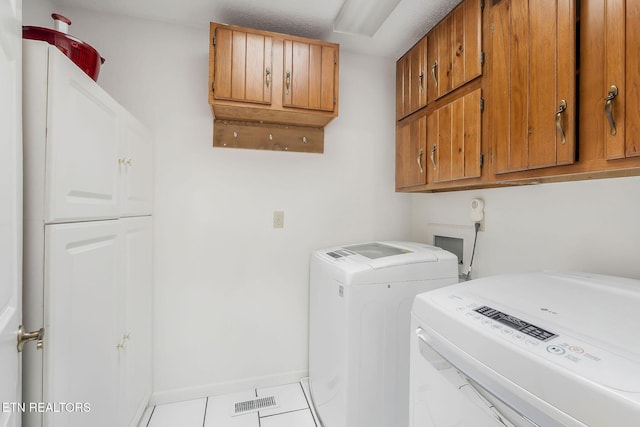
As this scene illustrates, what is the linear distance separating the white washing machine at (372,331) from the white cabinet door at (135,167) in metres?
1.07

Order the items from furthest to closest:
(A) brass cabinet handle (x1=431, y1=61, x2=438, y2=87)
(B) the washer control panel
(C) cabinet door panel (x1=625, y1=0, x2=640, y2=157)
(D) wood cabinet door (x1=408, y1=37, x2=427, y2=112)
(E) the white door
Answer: (D) wood cabinet door (x1=408, y1=37, x2=427, y2=112) < (A) brass cabinet handle (x1=431, y1=61, x2=438, y2=87) < (C) cabinet door panel (x1=625, y1=0, x2=640, y2=157) < (E) the white door < (B) the washer control panel

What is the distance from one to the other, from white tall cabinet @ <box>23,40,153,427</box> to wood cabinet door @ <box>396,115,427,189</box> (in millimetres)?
1614

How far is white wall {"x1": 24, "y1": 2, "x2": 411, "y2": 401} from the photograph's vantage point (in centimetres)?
178

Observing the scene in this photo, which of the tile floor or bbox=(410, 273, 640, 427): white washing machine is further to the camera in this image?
the tile floor

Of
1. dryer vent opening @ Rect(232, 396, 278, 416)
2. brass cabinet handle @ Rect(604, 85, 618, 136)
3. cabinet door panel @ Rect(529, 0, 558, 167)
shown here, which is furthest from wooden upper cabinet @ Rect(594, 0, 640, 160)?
dryer vent opening @ Rect(232, 396, 278, 416)

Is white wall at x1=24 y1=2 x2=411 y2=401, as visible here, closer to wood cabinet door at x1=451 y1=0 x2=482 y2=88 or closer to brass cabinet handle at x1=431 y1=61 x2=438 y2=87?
brass cabinet handle at x1=431 y1=61 x2=438 y2=87

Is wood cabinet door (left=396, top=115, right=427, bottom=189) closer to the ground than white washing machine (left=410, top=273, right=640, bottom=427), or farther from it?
A: farther from it

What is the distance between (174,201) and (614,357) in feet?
6.59

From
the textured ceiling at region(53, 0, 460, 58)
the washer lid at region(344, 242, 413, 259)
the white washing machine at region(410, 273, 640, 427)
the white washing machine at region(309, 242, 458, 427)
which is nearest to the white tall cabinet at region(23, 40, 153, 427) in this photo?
the textured ceiling at region(53, 0, 460, 58)

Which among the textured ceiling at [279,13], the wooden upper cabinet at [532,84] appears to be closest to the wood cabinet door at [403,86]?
the textured ceiling at [279,13]

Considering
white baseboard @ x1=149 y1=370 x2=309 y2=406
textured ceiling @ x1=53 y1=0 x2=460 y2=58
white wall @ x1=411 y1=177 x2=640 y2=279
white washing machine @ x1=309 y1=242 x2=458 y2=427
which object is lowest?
white baseboard @ x1=149 y1=370 x2=309 y2=406

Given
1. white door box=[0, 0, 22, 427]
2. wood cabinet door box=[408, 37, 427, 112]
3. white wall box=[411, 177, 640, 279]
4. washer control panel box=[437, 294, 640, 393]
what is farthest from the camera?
wood cabinet door box=[408, 37, 427, 112]

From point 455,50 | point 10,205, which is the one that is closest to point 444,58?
point 455,50

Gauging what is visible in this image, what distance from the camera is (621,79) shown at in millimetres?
822
